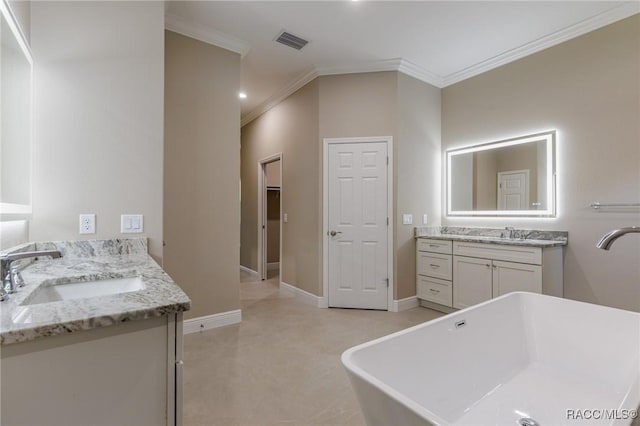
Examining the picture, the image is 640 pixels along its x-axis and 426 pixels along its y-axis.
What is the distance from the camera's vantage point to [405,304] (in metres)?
3.55

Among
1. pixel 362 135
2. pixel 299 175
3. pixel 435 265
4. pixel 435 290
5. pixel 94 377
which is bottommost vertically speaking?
pixel 435 290

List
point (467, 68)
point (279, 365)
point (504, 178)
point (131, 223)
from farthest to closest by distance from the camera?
point (467, 68) < point (504, 178) < point (279, 365) < point (131, 223)

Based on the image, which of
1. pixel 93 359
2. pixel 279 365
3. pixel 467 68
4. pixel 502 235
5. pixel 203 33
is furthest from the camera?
pixel 467 68

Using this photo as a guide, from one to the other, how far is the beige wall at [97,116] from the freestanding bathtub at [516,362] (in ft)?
5.45

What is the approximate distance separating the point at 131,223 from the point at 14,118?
2.49ft

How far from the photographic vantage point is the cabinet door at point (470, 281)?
299cm

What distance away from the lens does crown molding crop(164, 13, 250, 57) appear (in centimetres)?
271

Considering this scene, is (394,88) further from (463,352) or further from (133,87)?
(463,352)

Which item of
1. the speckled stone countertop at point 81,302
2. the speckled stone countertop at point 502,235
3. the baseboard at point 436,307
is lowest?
the baseboard at point 436,307

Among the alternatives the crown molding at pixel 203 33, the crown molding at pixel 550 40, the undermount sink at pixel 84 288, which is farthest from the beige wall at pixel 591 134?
the undermount sink at pixel 84 288

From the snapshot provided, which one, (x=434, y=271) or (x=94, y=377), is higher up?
(x=94, y=377)

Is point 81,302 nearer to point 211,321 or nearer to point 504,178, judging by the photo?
point 211,321

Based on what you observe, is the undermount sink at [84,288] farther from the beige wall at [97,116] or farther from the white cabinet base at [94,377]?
the beige wall at [97,116]

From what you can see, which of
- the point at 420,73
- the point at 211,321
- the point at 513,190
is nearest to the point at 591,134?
the point at 513,190
